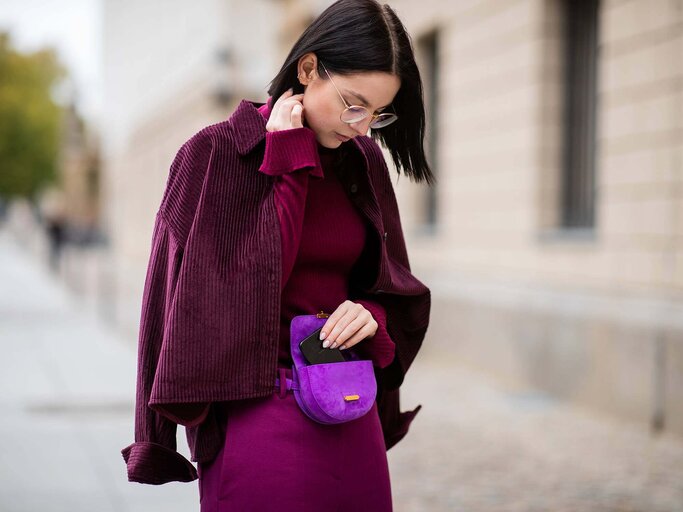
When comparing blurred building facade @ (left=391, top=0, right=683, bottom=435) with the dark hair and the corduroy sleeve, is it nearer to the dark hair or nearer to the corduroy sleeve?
the dark hair

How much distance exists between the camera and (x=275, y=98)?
2.03 metres

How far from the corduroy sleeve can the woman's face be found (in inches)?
15.3

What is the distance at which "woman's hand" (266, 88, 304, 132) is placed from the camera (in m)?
1.91

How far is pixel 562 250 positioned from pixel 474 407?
1.73 meters

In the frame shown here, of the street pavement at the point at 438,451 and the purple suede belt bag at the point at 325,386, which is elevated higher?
the purple suede belt bag at the point at 325,386

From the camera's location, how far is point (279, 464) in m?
1.93

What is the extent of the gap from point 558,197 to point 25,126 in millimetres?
40216

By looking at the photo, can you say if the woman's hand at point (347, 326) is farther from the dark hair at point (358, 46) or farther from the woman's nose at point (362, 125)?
the dark hair at point (358, 46)

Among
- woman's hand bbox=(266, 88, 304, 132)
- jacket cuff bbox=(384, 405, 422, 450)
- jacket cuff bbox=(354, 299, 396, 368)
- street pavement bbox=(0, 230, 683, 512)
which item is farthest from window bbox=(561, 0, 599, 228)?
woman's hand bbox=(266, 88, 304, 132)

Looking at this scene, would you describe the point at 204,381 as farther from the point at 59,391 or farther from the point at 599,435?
the point at 59,391

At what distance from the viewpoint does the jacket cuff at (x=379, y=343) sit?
211cm

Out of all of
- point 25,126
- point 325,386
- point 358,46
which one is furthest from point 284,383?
point 25,126

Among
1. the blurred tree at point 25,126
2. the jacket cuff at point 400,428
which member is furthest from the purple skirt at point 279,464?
the blurred tree at point 25,126

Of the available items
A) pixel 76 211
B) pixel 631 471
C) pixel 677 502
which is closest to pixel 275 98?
pixel 677 502
